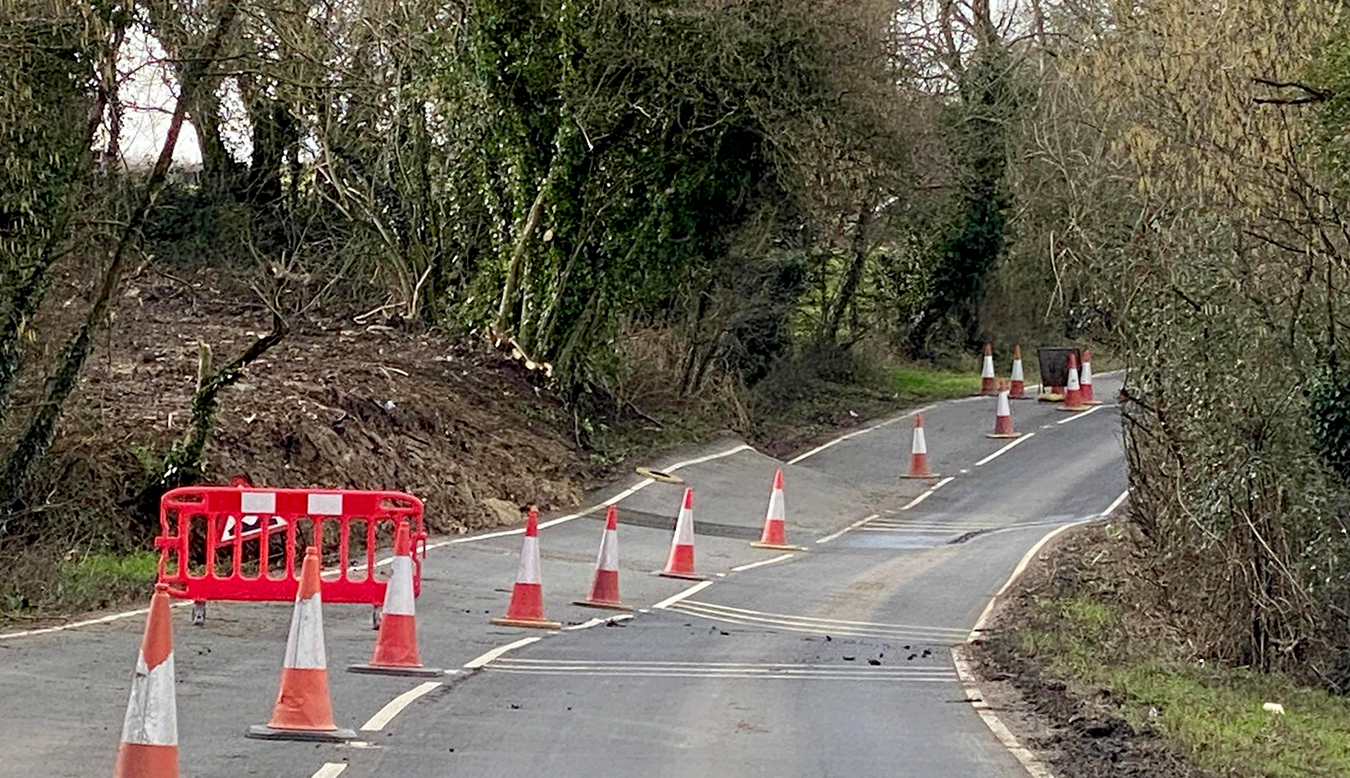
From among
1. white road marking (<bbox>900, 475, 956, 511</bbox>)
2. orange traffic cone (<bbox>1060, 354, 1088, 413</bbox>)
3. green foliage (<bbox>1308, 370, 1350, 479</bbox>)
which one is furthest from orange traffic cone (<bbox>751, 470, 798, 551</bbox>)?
orange traffic cone (<bbox>1060, 354, 1088, 413</bbox>)

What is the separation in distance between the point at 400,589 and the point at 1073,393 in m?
27.8

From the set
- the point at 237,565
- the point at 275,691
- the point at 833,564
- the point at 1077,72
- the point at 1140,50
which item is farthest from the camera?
the point at 833,564

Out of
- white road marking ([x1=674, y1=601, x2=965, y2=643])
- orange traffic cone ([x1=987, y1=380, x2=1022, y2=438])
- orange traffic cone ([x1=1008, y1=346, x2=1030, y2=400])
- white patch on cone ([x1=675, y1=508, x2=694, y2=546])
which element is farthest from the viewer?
orange traffic cone ([x1=1008, y1=346, x2=1030, y2=400])

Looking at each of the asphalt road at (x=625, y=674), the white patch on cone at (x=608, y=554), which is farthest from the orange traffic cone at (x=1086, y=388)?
the white patch on cone at (x=608, y=554)

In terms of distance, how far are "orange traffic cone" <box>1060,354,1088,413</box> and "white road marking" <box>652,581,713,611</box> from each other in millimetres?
19960

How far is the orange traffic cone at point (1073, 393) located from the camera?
37.3 m

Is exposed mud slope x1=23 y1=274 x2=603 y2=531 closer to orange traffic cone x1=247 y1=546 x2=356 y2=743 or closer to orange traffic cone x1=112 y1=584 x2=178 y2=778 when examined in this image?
orange traffic cone x1=247 y1=546 x2=356 y2=743

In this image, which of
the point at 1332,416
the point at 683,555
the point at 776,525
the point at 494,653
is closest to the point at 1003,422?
the point at 776,525

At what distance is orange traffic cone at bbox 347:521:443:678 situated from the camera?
38.1 feet

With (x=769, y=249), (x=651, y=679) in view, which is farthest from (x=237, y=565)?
(x=769, y=249)

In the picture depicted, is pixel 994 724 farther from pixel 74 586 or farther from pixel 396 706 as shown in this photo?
pixel 74 586

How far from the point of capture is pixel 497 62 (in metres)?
27.8

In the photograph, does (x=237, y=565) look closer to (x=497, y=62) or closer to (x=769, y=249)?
(x=497, y=62)

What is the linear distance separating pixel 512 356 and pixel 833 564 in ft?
29.8
